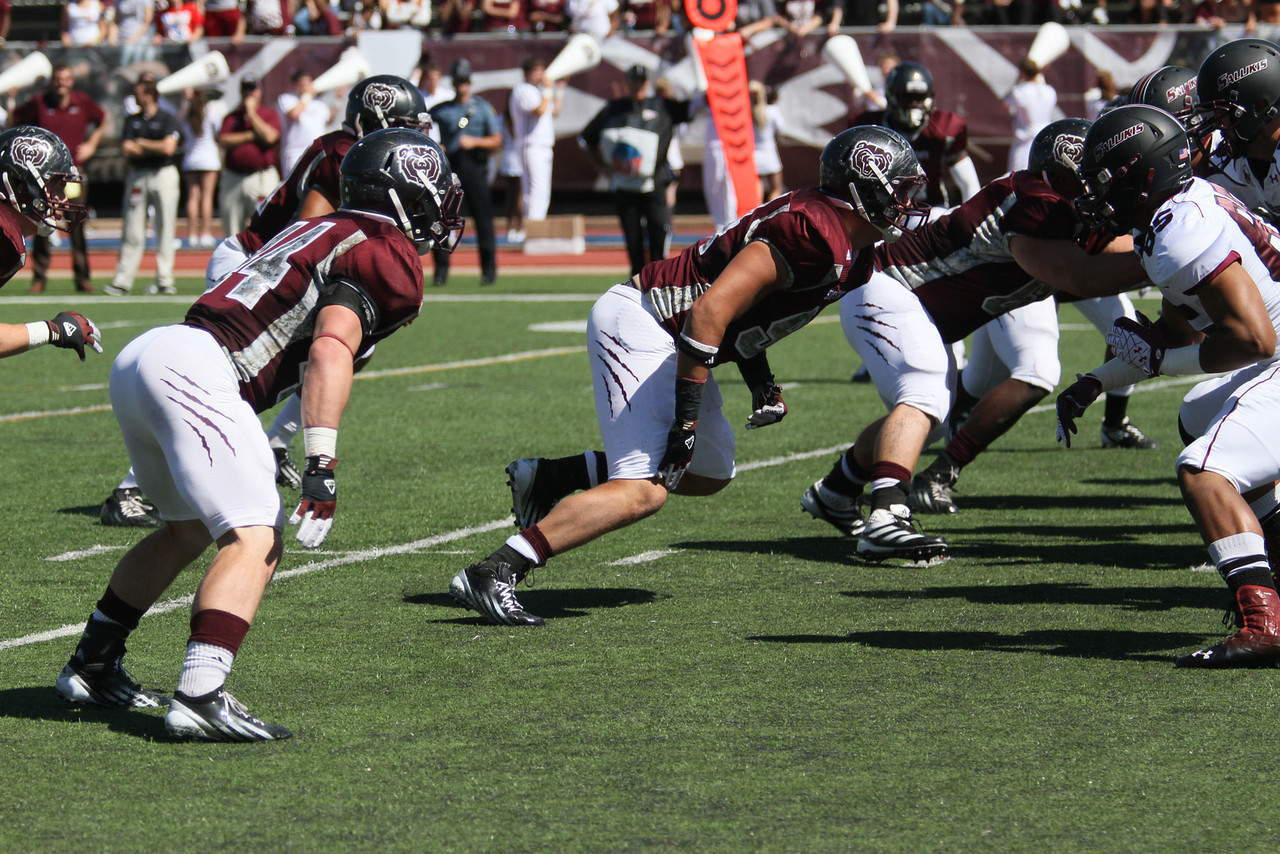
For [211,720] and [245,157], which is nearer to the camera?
[211,720]

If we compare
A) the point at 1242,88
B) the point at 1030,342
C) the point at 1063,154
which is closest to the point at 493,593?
the point at 1063,154

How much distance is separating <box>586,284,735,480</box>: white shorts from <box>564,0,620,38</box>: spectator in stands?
59.1 feet

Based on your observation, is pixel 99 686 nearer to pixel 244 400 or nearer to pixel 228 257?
pixel 244 400

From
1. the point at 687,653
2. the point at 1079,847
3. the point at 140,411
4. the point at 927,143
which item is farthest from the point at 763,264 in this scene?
the point at 927,143

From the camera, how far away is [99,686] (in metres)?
4.43

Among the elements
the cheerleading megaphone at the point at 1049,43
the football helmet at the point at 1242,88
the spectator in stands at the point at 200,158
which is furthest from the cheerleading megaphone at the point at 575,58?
the football helmet at the point at 1242,88

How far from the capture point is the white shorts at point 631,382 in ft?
17.9

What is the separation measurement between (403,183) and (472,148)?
13697mm

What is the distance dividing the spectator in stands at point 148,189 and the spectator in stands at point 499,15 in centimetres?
692

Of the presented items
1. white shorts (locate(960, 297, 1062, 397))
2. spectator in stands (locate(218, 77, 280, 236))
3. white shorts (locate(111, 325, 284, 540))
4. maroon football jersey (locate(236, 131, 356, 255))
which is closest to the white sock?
white shorts (locate(111, 325, 284, 540))

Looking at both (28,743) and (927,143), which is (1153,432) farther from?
(28,743)

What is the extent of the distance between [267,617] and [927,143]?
623 centimetres

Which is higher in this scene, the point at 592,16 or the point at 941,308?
the point at 592,16

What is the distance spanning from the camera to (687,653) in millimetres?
5047
